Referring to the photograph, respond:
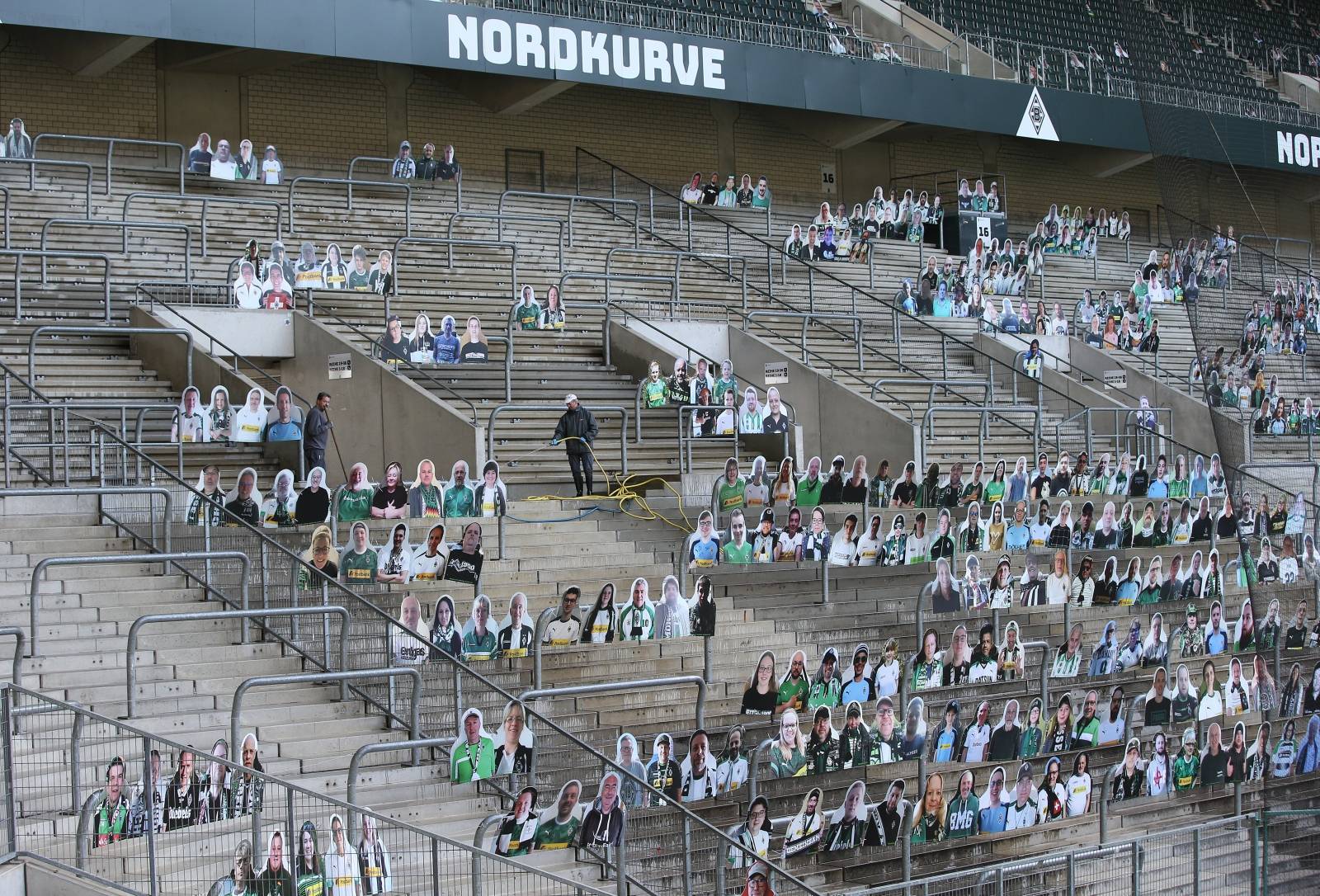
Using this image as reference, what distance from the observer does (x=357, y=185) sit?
2289cm

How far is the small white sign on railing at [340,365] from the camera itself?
16.9m

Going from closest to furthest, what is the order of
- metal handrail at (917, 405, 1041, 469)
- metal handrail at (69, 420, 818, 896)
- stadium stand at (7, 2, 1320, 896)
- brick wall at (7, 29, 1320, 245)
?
1. stadium stand at (7, 2, 1320, 896)
2. metal handrail at (69, 420, 818, 896)
3. metal handrail at (917, 405, 1041, 469)
4. brick wall at (7, 29, 1320, 245)

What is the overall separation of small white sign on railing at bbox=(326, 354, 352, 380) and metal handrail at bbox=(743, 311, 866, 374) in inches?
238

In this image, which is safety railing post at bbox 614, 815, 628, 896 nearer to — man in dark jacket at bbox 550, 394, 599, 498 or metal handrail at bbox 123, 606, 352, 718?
metal handrail at bbox 123, 606, 352, 718

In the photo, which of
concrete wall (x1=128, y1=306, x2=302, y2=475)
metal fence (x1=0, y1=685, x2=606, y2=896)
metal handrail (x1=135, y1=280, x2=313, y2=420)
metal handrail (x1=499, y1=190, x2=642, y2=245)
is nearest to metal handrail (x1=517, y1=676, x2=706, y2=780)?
metal fence (x1=0, y1=685, x2=606, y2=896)

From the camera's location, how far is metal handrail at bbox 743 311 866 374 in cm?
2152

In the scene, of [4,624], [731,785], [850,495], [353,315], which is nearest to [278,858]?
[4,624]

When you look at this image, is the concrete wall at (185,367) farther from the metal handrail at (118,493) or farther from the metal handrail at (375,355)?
the metal handrail at (118,493)

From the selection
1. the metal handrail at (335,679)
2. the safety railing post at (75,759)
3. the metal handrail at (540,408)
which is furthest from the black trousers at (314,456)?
the safety railing post at (75,759)

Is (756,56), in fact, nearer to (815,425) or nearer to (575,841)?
(815,425)

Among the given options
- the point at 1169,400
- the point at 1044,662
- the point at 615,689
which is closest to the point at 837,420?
the point at 1044,662

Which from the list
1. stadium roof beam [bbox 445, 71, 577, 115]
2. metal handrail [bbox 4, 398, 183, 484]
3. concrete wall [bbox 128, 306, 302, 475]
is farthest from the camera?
stadium roof beam [bbox 445, 71, 577, 115]

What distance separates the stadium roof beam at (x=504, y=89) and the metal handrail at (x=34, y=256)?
9075mm

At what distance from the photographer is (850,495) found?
15969 mm
